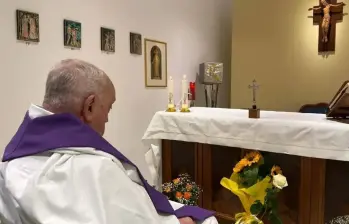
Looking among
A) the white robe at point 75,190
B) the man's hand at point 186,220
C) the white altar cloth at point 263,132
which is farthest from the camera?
the white altar cloth at point 263,132

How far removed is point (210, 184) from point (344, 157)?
922 millimetres

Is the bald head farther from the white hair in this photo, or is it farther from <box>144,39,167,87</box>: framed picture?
<box>144,39,167,87</box>: framed picture

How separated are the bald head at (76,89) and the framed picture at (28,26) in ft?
5.32

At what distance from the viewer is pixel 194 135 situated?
2.44 metres

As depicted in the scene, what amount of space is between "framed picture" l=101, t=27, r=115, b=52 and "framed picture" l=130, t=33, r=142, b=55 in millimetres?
270

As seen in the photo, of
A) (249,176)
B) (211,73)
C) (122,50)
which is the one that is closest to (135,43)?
(122,50)

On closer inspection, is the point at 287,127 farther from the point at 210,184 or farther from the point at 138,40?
the point at 138,40

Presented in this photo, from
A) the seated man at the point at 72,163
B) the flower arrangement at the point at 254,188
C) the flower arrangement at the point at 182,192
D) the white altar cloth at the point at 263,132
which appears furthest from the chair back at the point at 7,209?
the white altar cloth at the point at 263,132

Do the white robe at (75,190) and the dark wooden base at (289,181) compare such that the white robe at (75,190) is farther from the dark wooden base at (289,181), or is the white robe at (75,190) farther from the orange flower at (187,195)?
the dark wooden base at (289,181)

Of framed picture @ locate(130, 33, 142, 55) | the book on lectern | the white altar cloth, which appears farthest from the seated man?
framed picture @ locate(130, 33, 142, 55)

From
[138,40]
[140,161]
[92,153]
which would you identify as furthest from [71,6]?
[92,153]

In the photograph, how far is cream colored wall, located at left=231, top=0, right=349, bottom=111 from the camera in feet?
13.3

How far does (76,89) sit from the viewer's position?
3.52ft

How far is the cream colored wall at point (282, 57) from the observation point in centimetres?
405
